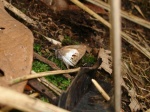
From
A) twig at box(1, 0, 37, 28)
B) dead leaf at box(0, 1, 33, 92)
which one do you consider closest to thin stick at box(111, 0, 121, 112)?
dead leaf at box(0, 1, 33, 92)

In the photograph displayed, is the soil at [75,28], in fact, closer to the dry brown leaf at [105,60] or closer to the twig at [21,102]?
the dry brown leaf at [105,60]

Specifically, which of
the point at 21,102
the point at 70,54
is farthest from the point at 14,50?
the point at 21,102

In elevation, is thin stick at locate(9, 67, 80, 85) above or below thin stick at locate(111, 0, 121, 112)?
below

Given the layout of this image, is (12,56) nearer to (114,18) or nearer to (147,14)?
(114,18)

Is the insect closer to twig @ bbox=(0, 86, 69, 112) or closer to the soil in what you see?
the soil

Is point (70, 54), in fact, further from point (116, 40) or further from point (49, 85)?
point (116, 40)

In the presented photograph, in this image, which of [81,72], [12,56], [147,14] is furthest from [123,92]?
[147,14]
